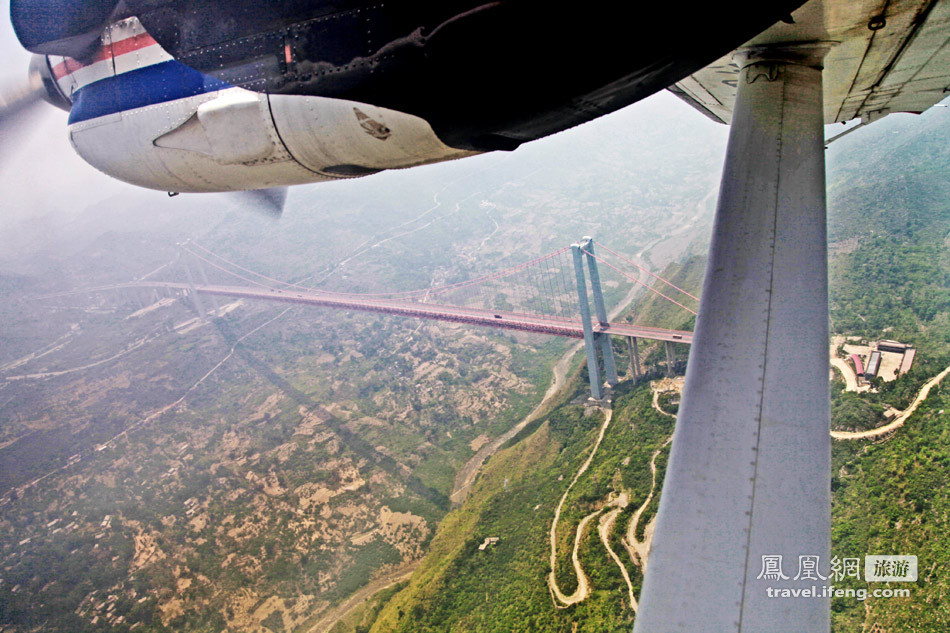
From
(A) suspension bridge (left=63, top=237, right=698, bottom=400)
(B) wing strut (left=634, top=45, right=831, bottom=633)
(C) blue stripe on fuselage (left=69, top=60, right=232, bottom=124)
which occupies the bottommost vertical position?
(B) wing strut (left=634, top=45, right=831, bottom=633)

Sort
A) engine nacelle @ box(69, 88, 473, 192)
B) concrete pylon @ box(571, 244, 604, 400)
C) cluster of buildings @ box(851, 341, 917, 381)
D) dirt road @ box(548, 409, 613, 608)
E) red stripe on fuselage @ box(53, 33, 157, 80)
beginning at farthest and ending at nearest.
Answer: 1. concrete pylon @ box(571, 244, 604, 400)
2. cluster of buildings @ box(851, 341, 917, 381)
3. dirt road @ box(548, 409, 613, 608)
4. red stripe on fuselage @ box(53, 33, 157, 80)
5. engine nacelle @ box(69, 88, 473, 192)

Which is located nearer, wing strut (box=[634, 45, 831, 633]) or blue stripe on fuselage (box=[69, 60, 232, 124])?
wing strut (box=[634, 45, 831, 633])

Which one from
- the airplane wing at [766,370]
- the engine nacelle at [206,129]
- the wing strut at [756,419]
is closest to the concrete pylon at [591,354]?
the airplane wing at [766,370]

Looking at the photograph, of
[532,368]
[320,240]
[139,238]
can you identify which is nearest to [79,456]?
[532,368]

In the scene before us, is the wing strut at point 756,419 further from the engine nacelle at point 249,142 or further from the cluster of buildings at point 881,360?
the cluster of buildings at point 881,360

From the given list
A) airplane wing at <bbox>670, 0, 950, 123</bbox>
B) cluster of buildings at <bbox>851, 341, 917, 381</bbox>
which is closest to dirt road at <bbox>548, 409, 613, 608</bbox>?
cluster of buildings at <bbox>851, 341, 917, 381</bbox>

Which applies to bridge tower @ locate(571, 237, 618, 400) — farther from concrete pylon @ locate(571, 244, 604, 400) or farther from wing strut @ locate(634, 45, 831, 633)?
wing strut @ locate(634, 45, 831, 633)
